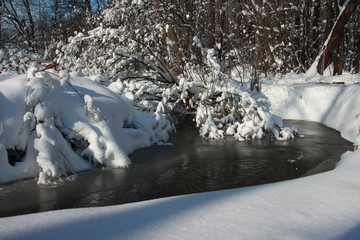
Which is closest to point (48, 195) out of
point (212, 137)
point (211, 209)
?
point (211, 209)

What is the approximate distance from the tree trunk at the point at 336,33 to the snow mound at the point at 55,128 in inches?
411

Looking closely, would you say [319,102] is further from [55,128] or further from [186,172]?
[55,128]

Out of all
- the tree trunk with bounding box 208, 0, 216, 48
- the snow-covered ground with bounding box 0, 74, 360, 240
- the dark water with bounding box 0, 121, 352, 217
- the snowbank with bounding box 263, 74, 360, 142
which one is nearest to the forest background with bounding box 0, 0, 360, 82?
the tree trunk with bounding box 208, 0, 216, 48

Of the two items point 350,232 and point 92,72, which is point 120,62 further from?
point 350,232

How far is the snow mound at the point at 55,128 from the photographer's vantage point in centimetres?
479

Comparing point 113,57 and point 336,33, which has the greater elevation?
point 336,33

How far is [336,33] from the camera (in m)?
13.3

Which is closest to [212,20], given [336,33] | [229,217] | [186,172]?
[336,33]

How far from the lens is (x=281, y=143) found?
704cm

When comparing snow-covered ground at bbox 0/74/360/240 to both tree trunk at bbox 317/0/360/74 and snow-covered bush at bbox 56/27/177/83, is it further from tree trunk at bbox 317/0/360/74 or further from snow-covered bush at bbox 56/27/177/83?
tree trunk at bbox 317/0/360/74

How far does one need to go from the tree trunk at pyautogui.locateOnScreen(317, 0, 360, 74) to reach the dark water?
737 cm

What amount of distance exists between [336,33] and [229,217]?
42.9ft

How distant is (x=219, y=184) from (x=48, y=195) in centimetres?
220

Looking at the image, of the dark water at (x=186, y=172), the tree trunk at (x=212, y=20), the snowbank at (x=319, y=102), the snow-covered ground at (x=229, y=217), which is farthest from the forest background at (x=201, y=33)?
the snow-covered ground at (x=229, y=217)
